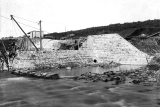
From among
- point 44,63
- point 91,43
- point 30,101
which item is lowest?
point 30,101

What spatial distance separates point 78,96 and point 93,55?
2289cm

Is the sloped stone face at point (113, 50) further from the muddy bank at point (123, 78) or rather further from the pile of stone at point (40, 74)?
the pile of stone at point (40, 74)

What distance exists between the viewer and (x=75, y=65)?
32.4 meters

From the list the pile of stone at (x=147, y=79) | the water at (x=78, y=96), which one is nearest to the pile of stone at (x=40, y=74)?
the water at (x=78, y=96)

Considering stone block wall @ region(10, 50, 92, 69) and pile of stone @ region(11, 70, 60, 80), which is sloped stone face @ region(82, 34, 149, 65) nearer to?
stone block wall @ region(10, 50, 92, 69)

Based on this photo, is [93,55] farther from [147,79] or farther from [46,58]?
[147,79]

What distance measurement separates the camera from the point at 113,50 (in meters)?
33.9

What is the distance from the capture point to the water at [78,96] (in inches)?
457

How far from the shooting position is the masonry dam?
29406 millimetres

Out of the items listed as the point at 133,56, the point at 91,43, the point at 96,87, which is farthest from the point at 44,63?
the point at 96,87

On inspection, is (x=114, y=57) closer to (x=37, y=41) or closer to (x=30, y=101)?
(x=37, y=41)

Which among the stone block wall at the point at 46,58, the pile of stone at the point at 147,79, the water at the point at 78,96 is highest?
the stone block wall at the point at 46,58

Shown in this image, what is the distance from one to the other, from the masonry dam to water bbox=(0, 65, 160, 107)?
12592mm

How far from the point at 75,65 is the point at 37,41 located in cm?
1555
